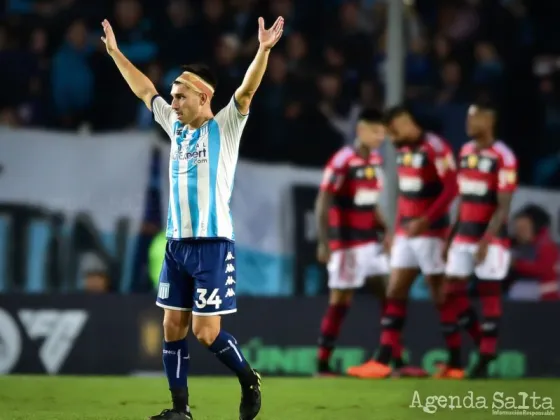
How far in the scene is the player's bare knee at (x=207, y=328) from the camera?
23.7ft

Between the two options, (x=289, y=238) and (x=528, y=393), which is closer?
(x=528, y=393)

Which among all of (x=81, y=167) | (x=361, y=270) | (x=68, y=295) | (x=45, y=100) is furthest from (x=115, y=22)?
(x=361, y=270)

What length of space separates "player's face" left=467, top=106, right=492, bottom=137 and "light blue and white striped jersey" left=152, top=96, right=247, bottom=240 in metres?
3.71

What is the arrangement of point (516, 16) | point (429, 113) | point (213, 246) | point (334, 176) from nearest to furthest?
point (213, 246) → point (334, 176) → point (429, 113) → point (516, 16)

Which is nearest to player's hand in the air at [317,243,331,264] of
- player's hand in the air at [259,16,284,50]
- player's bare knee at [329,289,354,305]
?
player's bare knee at [329,289,354,305]

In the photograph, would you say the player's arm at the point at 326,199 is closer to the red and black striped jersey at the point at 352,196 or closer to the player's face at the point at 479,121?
the red and black striped jersey at the point at 352,196

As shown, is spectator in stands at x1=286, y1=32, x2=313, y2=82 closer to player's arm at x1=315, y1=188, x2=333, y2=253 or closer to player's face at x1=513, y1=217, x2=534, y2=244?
player's face at x1=513, y1=217, x2=534, y2=244

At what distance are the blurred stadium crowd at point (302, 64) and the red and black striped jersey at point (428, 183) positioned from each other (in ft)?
7.54

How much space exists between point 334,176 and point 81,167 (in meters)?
2.42

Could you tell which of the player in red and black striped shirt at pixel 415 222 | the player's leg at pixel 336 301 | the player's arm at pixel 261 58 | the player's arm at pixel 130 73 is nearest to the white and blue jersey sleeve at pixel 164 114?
the player's arm at pixel 130 73

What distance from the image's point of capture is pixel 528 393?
30.6 feet

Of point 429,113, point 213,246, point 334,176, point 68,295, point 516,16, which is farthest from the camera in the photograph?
point 516,16

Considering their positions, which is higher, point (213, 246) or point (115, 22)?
point (115, 22)

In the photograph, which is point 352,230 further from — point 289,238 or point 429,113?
point 429,113
